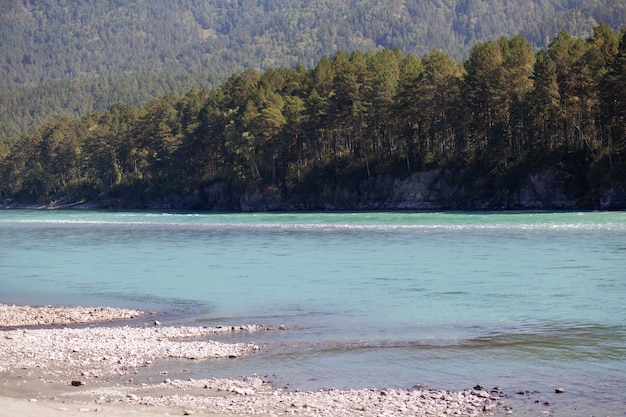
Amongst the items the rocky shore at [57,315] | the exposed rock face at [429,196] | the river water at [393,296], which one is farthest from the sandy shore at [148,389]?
the exposed rock face at [429,196]

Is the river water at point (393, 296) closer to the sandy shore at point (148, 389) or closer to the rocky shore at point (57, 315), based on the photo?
the sandy shore at point (148, 389)

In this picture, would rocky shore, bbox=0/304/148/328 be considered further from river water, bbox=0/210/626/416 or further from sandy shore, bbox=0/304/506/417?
sandy shore, bbox=0/304/506/417

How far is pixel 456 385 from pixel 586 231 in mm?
40013

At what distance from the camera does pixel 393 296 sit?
29.8 metres

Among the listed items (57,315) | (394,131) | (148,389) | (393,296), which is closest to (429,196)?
(394,131)

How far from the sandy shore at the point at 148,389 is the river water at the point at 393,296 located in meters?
0.84

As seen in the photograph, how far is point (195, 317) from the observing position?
25.8 metres

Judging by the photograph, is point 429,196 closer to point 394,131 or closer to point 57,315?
point 394,131

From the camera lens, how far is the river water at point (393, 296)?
17.6 meters

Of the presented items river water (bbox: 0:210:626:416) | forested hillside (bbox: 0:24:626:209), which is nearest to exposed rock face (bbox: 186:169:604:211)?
forested hillside (bbox: 0:24:626:209)

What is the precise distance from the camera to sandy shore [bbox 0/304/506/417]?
1451 centimetres

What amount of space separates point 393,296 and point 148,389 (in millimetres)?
14830

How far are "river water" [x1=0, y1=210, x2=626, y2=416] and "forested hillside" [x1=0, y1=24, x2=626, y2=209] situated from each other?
983 inches

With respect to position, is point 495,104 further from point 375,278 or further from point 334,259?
point 375,278
